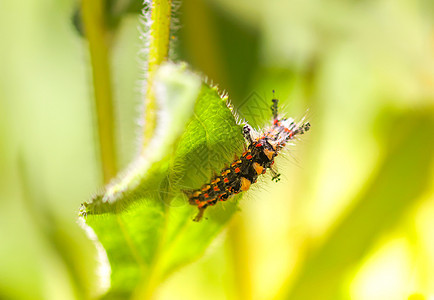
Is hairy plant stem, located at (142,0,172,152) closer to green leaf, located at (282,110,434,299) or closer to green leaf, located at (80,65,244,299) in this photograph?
green leaf, located at (80,65,244,299)

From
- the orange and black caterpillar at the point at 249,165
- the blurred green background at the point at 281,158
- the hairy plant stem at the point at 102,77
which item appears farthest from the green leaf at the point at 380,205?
the hairy plant stem at the point at 102,77

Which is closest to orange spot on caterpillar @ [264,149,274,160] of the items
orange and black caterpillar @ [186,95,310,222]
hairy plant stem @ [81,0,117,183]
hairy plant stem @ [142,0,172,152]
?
orange and black caterpillar @ [186,95,310,222]

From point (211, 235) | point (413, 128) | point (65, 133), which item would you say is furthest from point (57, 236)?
point (413, 128)

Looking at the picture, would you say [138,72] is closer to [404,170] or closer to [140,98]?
[140,98]

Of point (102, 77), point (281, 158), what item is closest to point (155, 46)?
point (102, 77)

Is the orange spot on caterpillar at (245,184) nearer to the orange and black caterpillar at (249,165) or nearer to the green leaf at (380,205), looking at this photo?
the orange and black caterpillar at (249,165)

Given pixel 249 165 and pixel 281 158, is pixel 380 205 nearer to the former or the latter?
pixel 281 158

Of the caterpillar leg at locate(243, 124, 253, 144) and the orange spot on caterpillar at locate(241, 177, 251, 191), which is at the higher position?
the caterpillar leg at locate(243, 124, 253, 144)
